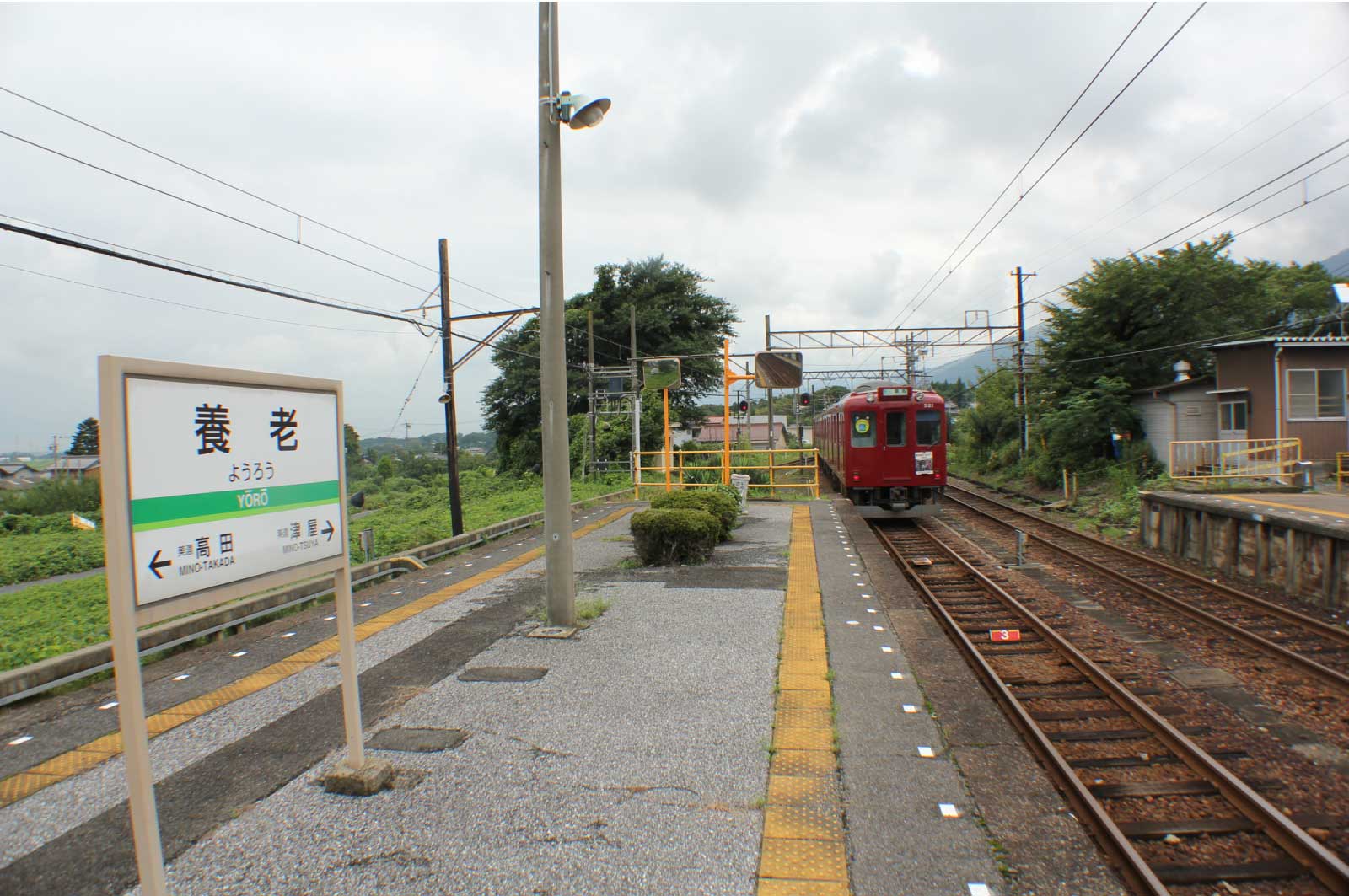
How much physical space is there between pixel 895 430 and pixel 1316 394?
35.7 ft

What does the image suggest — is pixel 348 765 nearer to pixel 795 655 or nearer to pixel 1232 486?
pixel 795 655

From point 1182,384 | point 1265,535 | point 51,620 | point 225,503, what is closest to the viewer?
point 225,503

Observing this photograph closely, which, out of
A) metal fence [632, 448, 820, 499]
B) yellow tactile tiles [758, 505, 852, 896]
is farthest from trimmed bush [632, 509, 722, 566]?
metal fence [632, 448, 820, 499]

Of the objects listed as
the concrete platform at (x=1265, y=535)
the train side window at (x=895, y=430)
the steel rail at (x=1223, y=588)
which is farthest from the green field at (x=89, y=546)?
the concrete platform at (x=1265, y=535)

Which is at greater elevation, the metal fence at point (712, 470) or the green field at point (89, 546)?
the metal fence at point (712, 470)

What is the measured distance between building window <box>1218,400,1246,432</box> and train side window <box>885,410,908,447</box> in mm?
9622

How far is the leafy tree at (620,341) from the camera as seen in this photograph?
3384cm

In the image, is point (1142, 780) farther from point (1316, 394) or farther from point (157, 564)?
point (1316, 394)

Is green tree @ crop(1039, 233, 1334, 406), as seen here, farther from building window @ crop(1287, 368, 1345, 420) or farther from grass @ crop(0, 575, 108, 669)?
grass @ crop(0, 575, 108, 669)

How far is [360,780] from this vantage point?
3875 mm

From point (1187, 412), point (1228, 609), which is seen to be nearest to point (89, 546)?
point (1228, 609)

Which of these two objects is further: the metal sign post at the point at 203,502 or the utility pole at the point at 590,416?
the utility pole at the point at 590,416

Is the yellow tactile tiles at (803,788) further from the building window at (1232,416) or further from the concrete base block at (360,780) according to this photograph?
the building window at (1232,416)

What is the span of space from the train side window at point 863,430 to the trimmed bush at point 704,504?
4.61 m
